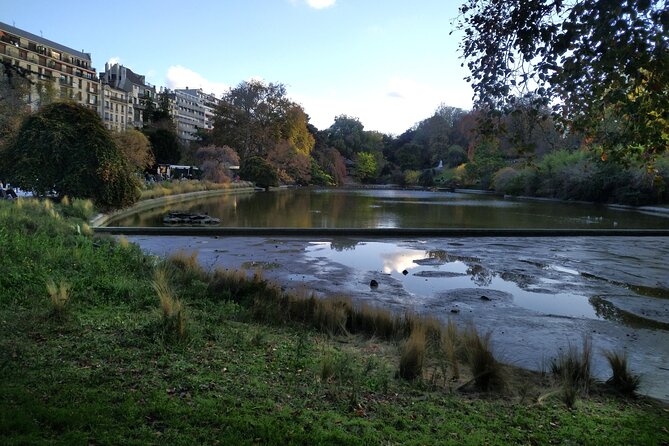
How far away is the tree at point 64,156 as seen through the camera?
21.1 metres

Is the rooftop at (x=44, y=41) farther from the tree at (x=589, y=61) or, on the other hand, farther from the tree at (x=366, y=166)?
the tree at (x=589, y=61)

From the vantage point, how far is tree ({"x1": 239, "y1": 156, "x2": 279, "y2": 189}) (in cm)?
6438

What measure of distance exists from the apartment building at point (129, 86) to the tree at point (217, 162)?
155 feet

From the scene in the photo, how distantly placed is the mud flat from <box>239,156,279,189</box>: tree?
47387 millimetres

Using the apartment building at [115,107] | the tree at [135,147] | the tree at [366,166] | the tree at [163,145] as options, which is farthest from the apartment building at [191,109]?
the tree at [135,147]

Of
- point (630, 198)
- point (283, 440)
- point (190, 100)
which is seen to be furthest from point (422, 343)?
point (190, 100)

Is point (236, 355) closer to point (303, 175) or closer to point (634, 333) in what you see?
point (634, 333)

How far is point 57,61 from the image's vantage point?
272 feet

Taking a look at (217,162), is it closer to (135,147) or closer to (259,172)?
(259,172)

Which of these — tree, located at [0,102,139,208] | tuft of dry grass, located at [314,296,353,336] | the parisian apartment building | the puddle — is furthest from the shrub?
tuft of dry grass, located at [314,296,353,336]

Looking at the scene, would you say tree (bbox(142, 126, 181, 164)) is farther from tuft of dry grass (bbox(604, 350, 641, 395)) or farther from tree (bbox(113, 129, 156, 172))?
tuft of dry grass (bbox(604, 350, 641, 395))

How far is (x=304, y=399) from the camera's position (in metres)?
4.19

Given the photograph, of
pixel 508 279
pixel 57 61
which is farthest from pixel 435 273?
pixel 57 61

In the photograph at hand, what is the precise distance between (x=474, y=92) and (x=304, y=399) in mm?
3497
